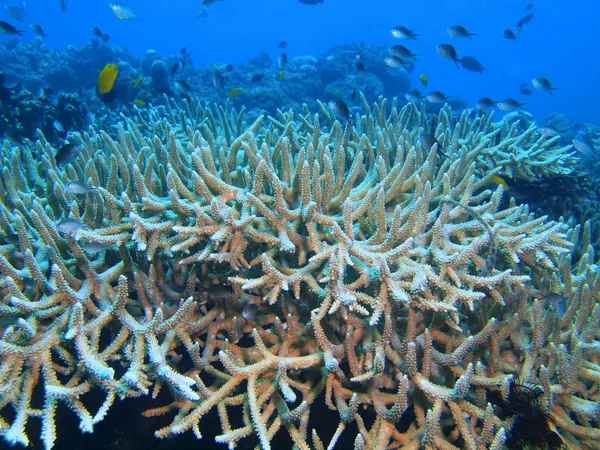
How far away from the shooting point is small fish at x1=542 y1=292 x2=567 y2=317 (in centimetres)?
266

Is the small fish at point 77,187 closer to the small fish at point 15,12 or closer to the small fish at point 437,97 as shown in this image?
the small fish at point 437,97

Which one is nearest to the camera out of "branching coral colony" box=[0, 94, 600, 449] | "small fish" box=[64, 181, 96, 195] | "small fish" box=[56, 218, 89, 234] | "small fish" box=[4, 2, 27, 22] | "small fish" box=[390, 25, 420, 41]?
"branching coral colony" box=[0, 94, 600, 449]

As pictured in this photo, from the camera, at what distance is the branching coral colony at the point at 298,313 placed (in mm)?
2221

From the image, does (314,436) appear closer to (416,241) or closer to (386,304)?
(386,304)

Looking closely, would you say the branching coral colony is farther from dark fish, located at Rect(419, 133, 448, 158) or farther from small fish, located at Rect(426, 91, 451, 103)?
small fish, located at Rect(426, 91, 451, 103)

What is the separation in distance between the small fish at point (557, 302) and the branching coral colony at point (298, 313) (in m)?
0.05

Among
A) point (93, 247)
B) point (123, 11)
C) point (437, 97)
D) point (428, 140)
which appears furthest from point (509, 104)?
point (123, 11)

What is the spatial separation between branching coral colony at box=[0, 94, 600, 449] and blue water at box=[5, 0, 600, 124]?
105m

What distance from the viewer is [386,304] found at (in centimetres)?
230

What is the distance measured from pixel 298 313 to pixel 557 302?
6.80 feet

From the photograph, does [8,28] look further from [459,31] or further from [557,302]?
[557,302]

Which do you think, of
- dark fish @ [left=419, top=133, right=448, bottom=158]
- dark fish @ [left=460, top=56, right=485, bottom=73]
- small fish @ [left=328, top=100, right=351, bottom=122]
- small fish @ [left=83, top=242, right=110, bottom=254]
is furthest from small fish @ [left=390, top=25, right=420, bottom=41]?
small fish @ [left=83, top=242, right=110, bottom=254]

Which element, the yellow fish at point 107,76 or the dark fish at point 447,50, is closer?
the yellow fish at point 107,76

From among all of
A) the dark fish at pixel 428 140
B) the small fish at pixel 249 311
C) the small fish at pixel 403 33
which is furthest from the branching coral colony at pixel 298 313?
the small fish at pixel 403 33
